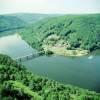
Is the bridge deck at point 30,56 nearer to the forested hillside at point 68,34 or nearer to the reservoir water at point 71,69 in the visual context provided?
the reservoir water at point 71,69

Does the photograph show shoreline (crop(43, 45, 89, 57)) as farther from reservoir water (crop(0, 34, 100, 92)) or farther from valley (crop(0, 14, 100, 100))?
reservoir water (crop(0, 34, 100, 92))

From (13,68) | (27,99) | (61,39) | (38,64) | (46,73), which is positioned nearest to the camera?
(27,99)

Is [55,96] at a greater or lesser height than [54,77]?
greater

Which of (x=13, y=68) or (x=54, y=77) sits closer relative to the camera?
(x=13, y=68)

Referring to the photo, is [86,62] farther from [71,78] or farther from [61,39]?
[61,39]

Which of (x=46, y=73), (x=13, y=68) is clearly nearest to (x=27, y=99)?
(x=13, y=68)

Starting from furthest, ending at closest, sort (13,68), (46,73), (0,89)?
(46,73), (13,68), (0,89)
